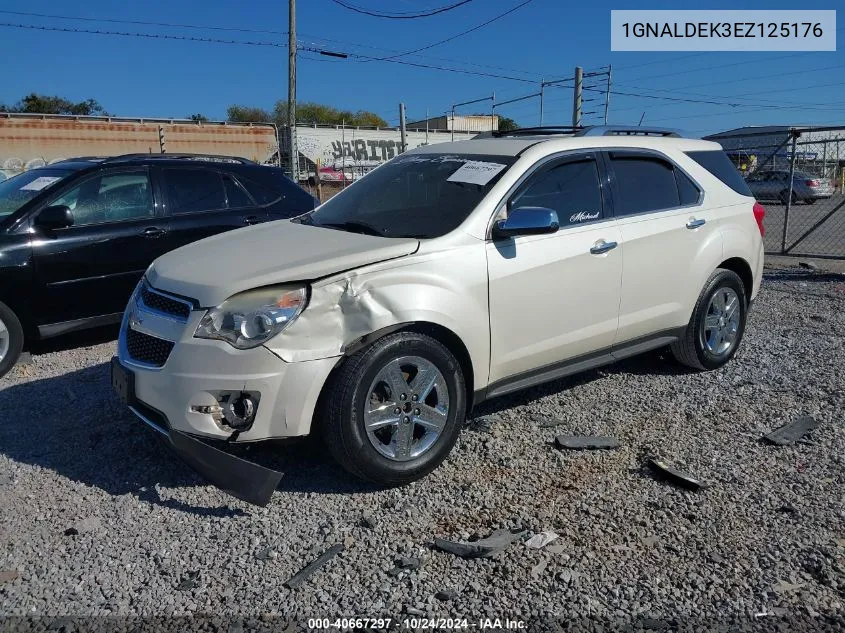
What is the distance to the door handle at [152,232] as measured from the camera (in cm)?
631

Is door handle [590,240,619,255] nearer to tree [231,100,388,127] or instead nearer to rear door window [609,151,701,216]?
rear door window [609,151,701,216]

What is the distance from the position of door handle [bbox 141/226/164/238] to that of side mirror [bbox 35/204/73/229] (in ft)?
2.18

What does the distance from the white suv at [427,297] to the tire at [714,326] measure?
2 cm

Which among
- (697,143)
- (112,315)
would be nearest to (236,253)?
(112,315)

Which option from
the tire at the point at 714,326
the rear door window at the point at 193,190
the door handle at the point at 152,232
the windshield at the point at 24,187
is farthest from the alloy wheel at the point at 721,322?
the windshield at the point at 24,187

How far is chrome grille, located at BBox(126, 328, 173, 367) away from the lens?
340 cm

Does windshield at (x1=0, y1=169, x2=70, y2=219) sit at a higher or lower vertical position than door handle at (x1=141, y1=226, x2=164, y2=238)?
higher

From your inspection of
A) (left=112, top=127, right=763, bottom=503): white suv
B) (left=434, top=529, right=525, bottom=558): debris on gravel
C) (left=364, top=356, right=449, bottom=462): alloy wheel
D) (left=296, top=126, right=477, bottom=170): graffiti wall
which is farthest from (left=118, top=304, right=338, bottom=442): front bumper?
(left=296, top=126, right=477, bottom=170): graffiti wall

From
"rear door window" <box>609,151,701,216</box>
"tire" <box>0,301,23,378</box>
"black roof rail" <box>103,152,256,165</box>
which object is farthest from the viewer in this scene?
"black roof rail" <box>103,152,256,165</box>

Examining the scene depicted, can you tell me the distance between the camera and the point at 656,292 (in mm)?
4668

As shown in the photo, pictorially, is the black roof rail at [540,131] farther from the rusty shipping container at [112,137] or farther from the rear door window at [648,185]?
the rusty shipping container at [112,137]

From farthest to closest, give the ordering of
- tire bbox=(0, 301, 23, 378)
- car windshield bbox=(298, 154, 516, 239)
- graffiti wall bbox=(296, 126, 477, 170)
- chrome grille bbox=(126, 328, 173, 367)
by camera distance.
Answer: graffiti wall bbox=(296, 126, 477, 170), tire bbox=(0, 301, 23, 378), car windshield bbox=(298, 154, 516, 239), chrome grille bbox=(126, 328, 173, 367)

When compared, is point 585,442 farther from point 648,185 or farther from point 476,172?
point 648,185

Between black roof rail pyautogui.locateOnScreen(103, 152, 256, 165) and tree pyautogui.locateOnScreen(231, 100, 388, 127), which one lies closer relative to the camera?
black roof rail pyautogui.locateOnScreen(103, 152, 256, 165)
